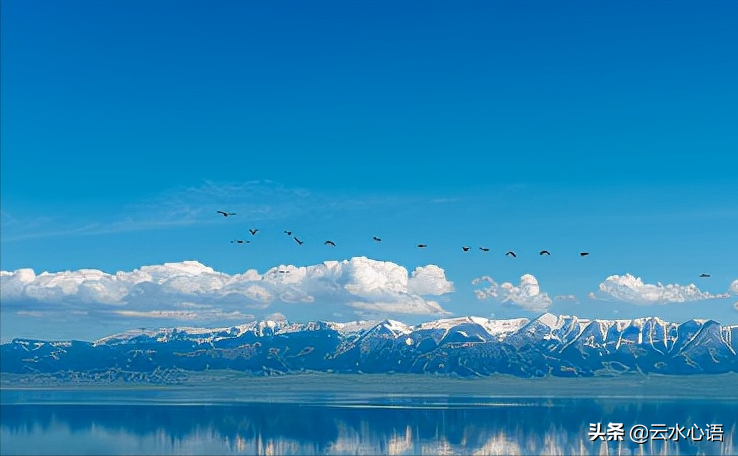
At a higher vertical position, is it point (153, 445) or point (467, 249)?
point (467, 249)

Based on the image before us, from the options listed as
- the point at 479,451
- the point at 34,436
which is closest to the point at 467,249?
the point at 479,451

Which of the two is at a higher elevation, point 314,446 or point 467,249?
point 467,249

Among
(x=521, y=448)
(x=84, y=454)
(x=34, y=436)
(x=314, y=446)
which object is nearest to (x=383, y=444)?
(x=314, y=446)

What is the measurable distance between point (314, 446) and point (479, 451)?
3146cm

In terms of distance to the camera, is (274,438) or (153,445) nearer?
(153,445)

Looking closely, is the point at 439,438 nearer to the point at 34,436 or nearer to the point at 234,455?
the point at 234,455

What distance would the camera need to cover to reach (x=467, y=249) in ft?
298

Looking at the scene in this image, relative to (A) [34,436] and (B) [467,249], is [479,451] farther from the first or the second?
(A) [34,436]

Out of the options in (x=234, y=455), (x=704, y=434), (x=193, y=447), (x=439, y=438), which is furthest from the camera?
(x=704, y=434)

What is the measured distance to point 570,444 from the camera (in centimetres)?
16762

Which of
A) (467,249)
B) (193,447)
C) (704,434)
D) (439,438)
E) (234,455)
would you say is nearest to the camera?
(467,249)

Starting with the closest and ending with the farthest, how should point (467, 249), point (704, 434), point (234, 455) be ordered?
point (467, 249) < point (234, 455) < point (704, 434)

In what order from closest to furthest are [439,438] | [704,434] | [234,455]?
1. [234,455]
2. [439,438]
3. [704,434]

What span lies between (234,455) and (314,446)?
21.0 meters
